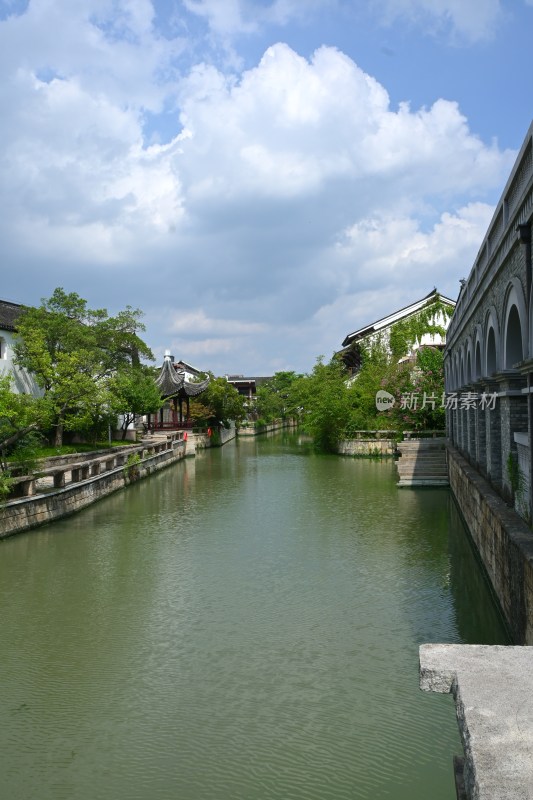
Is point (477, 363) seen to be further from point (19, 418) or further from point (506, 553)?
point (19, 418)

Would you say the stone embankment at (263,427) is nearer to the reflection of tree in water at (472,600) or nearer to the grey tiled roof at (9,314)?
the grey tiled roof at (9,314)

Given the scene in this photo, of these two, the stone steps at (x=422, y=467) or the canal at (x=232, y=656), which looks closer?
the canal at (x=232, y=656)

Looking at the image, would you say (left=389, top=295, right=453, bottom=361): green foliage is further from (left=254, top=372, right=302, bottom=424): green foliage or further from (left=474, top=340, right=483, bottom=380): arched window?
(left=474, top=340, right=483, bottom=380): arched window

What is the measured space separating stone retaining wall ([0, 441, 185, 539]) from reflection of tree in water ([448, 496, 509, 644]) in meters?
8.54

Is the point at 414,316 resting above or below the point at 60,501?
above

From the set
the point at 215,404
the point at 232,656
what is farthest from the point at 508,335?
the point at 215,404

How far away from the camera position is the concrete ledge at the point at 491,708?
2471mm

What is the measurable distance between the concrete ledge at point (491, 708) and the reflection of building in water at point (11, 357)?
24885mm

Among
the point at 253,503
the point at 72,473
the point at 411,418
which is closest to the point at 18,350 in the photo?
the point at 72,473

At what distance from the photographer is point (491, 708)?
292 cm

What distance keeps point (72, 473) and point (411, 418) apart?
1846 centimetres

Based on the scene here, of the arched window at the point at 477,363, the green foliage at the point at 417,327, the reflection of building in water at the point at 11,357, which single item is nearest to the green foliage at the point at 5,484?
the arched window at the point at 477,363

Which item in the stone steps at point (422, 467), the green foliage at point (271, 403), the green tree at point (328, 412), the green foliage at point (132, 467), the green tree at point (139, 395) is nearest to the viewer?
the stone steps at point (422, 467)

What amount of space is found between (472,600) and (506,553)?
2227 mm
